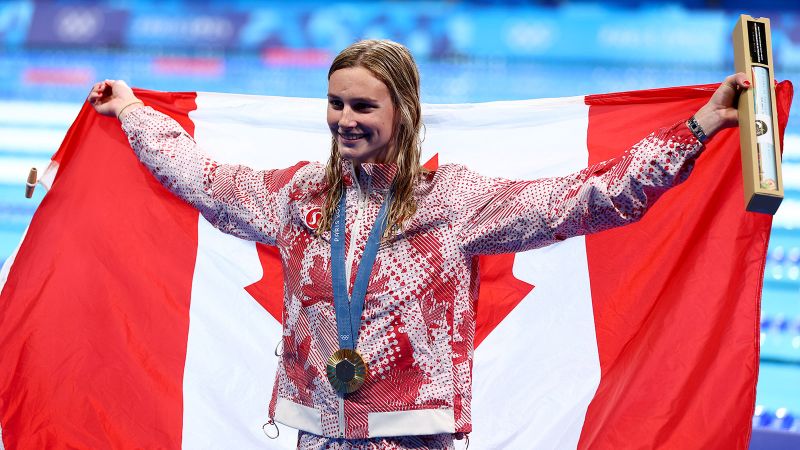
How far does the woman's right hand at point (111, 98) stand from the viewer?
8.15 ft

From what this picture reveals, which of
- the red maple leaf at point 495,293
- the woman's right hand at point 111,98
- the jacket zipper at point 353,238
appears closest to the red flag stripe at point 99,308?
the woman's right hand at point 111,98

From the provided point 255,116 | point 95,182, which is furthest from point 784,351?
point 95,182

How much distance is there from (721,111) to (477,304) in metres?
0.75

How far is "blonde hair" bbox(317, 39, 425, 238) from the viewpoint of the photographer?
1.96m

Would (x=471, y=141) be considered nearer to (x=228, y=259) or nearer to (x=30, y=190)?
(x=228, y=259)

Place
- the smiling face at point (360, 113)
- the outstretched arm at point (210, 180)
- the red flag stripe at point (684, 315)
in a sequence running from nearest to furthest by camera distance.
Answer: the smiling face at point (360, 113)
the outstretched arm at point (210, 180)
the red flag stripe at point (684, 315)

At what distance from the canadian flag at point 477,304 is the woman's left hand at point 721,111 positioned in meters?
0.66

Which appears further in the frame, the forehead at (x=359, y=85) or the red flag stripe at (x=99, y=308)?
the red flag stripe at (x=99, y=308)

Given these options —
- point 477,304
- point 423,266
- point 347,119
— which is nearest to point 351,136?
point 347,119

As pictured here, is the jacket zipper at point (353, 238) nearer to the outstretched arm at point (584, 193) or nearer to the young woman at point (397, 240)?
the young woman at point (397, 240)

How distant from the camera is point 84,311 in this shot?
262 centimetres

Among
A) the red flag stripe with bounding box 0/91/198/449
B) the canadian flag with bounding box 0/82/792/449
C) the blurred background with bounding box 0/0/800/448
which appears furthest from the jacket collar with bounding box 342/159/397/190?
the blurred background with bounding box 0/0/800/448

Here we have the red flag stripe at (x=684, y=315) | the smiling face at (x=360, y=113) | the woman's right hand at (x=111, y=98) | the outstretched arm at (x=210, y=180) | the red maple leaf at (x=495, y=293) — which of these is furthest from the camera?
the red maple leaf at (x=495, y=293)

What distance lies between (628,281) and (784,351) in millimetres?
2835
